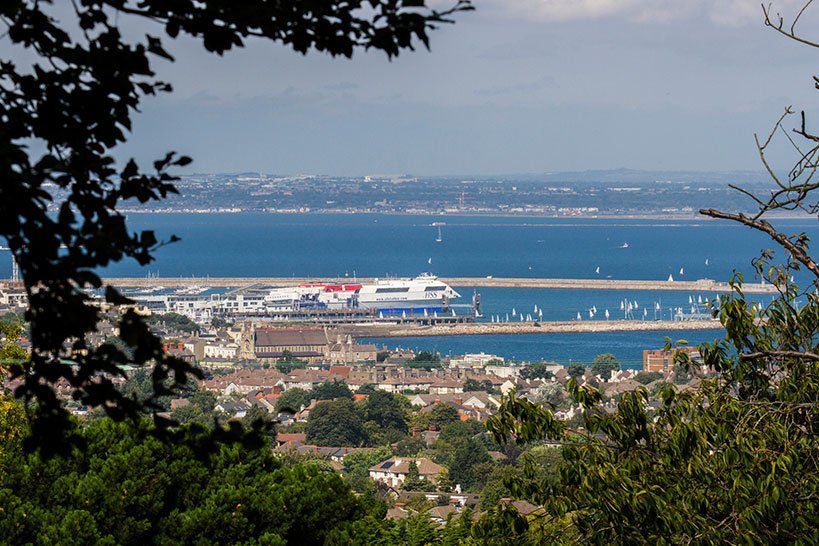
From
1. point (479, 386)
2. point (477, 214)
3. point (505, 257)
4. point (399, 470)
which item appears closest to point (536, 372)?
point (479, 386)

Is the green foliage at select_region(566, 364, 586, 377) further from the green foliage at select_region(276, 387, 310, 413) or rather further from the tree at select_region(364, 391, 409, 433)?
the green foliage at select_region(276, 387, 310, 413)

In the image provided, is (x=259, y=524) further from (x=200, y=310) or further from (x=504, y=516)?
(x=200, y=310)

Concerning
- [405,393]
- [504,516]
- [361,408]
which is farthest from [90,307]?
[405,393]

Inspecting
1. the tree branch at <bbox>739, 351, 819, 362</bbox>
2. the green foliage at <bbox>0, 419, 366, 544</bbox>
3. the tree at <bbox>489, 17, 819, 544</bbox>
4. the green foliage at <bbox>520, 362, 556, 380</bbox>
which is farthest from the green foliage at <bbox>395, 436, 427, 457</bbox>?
the tree branch at <bbox>739, 351, 819, 362</bbox>

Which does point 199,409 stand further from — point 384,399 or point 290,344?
point 290,344

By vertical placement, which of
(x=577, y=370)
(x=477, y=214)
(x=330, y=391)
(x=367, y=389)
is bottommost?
(x=477, y=214)

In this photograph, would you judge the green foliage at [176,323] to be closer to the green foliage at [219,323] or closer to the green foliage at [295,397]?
the green foliage at [219,323]
